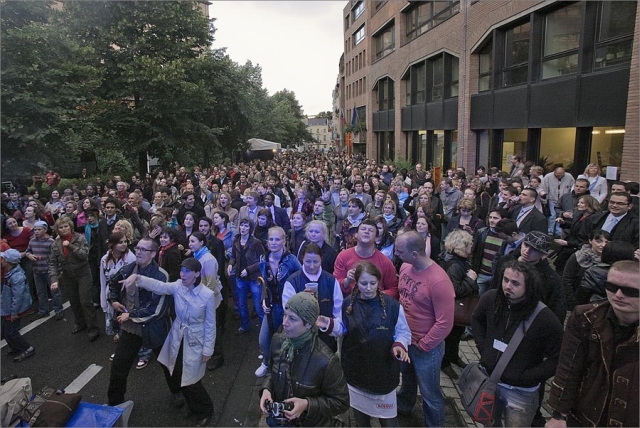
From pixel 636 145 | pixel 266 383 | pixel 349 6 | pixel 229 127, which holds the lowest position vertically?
pixel 266 383

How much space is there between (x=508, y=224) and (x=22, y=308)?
21.7 ft

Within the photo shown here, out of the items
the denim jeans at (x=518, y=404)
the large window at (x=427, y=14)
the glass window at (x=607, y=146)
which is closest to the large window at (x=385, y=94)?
the large window at (x=427, y=14)

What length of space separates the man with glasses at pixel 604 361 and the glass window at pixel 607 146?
9804 mm

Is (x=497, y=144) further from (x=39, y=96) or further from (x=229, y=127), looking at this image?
(x=229, y=127)

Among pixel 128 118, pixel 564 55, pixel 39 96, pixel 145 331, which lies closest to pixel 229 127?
pixel 128 118

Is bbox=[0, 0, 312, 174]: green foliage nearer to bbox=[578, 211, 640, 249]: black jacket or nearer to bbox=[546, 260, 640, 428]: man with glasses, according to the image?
bbox=[578, 211, 640, 249]: black jacket

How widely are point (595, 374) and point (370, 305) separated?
1553 millimetres

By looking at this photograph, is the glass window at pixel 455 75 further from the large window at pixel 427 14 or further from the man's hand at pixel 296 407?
the man's hand at pixel 296 407

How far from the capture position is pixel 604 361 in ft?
8.04

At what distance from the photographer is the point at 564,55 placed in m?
12.0

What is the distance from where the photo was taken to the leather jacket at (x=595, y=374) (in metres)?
2.36

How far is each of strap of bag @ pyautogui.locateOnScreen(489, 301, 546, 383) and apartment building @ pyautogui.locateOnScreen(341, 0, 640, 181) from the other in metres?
8.15

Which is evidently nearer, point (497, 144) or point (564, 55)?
point (564, 55)

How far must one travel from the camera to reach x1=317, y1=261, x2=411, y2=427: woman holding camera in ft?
10.7
